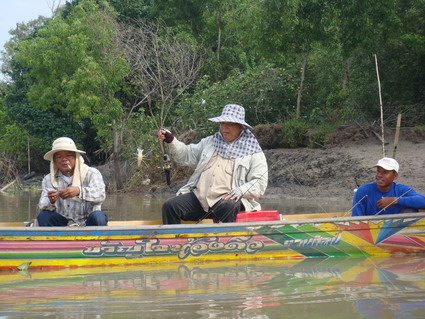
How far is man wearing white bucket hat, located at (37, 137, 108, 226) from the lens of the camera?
20.6ft

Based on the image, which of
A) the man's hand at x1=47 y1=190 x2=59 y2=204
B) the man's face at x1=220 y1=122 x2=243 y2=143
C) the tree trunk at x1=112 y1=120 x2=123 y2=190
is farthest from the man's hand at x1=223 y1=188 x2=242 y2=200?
the tree trunk at x1=112 y1=120 x2=123 y2=190

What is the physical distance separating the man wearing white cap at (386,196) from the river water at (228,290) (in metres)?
0.51

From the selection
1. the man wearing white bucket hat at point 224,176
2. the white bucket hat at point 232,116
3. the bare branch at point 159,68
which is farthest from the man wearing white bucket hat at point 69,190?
the bare branch at point 159,68

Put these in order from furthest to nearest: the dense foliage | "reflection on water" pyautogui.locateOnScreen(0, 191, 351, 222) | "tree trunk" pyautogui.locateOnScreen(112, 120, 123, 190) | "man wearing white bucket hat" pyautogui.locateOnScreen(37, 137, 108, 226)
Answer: "tree trunk" pyautogui.locateOnScreen(112, 120, 123, 190), the dense foliage, "reflection on water" pyautogui.locateOnScreen(0, 191, 351, 222), "man wearing white bucket hat" pyautogui.locateOnScreen(37, 137, 108, 226)

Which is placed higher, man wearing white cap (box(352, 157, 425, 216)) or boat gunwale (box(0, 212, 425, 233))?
man wearing white cap (box(352, 157, 425, 216))

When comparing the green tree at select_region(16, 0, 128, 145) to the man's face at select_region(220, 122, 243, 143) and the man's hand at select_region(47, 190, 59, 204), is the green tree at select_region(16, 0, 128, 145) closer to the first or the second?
the man's face at select_region(220, 122, 243, 143)

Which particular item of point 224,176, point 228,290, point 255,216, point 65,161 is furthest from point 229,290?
point 65,161

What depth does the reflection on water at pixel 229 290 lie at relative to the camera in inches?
188

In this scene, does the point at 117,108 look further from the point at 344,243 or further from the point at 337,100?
the point at 344,243

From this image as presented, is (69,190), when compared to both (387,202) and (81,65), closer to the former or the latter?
(387,202)

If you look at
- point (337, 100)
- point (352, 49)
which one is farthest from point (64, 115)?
point (352, 49)

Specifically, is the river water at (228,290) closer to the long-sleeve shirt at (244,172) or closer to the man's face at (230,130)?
the long-sleeve shirt at (244,172)

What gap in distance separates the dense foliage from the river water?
9372mm

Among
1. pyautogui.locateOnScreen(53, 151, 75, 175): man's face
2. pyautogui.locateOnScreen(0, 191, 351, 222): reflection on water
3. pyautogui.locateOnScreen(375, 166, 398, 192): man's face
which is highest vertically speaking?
pyautogui.locateOnScreen(53, 151, 75, 175): man's face
